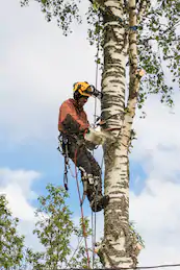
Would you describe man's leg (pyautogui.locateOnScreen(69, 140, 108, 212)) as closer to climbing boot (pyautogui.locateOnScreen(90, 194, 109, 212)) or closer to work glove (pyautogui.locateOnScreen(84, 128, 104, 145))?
climbing boot (pyautogui.locateOnScreen(90, 194, 109, 212))

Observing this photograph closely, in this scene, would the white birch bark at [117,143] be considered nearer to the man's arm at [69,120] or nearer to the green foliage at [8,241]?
the man's arm at [69,120]

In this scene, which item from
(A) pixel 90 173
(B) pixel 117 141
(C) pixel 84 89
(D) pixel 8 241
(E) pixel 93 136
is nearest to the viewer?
(E) pixel 93 136

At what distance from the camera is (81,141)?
5836mm

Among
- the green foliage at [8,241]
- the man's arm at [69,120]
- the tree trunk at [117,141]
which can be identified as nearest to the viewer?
the tree trunk at [117,141]

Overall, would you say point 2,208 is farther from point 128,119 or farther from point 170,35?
point 128,119

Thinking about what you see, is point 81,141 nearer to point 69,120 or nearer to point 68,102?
point 69,120

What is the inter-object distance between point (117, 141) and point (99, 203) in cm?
82

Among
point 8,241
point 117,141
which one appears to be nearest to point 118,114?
point 117,141

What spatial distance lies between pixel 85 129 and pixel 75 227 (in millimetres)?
12945

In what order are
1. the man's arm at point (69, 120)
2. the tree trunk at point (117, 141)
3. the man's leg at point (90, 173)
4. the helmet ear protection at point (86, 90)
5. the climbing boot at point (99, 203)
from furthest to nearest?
the helmet ear protection at point (86, 90) < the man's arm at point (69, 120) < the man's leg at point (90, 173) < the climbing boot at point (99, 203) < the tree trunk at point (117, 141)

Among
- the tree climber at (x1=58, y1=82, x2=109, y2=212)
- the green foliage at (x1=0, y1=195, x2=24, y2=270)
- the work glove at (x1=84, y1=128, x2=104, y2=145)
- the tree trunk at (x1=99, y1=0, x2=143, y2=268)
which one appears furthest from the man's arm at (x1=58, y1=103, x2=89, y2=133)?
the green foliage at (x1=0, y1=195, x2=24, y2=270)

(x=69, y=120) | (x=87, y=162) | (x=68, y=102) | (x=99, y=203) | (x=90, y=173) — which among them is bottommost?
(x=99, y=203)

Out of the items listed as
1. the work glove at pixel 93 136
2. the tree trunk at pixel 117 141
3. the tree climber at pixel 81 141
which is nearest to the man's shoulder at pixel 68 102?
the tree climber at pixel 81 141

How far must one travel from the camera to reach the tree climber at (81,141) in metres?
5.71
